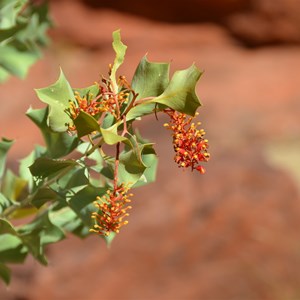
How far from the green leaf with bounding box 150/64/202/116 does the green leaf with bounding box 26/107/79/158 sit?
0.95 ft

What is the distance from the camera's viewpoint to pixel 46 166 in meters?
1.27

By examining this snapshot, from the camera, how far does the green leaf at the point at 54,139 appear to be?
1437 mm

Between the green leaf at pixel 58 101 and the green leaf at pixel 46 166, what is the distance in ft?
0.21

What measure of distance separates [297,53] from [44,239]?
5560 millimetres

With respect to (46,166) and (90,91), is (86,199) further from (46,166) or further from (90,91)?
(90,91)

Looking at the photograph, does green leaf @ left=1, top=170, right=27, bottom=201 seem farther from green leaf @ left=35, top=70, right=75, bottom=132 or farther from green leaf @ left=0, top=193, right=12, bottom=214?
green leaf @ left=35, top=70, right=75, bottom=132

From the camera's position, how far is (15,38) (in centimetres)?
195

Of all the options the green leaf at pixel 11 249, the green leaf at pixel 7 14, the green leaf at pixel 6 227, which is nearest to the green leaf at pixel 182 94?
the green leaf at pixel 6 227

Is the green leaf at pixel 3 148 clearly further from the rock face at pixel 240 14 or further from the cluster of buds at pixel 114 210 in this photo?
the rock face at pixel 240 14

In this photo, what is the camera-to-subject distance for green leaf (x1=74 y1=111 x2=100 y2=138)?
3.68ft

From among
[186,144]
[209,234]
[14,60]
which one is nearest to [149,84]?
[186,144]

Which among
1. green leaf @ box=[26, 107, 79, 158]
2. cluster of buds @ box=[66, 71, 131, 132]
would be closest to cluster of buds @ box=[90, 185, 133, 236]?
cluster of buds @ box=[66, 71, 131, 132]

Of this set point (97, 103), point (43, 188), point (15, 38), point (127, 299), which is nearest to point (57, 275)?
point (127, 299)

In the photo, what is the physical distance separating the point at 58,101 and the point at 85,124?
0.09 metres
